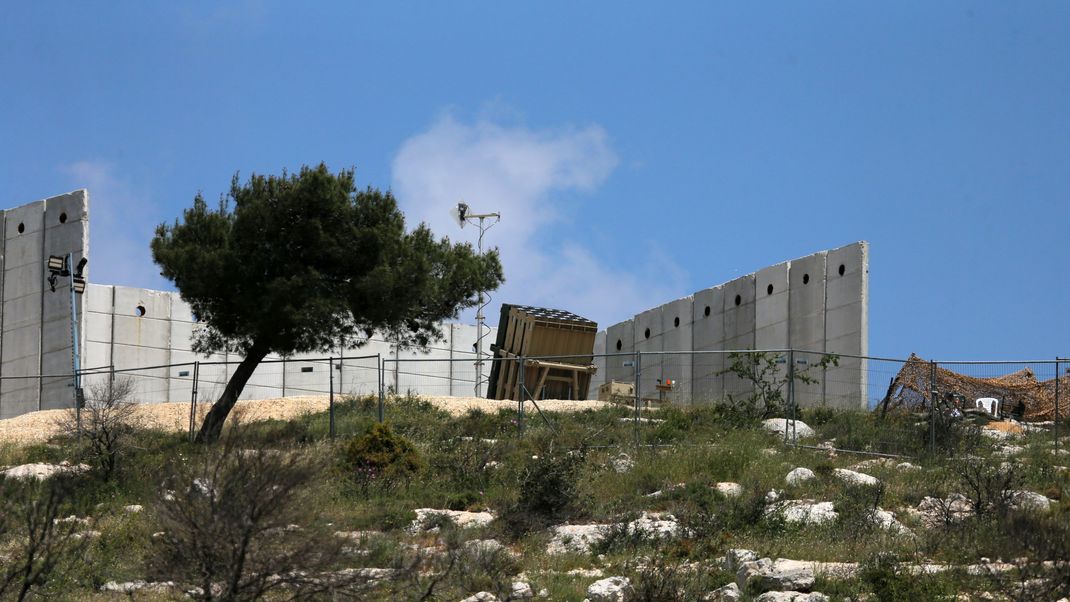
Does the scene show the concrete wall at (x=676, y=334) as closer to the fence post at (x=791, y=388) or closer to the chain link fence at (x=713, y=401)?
the chain link fence at (x=713, y=401)

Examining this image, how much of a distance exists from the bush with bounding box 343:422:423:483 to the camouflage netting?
9.78 m

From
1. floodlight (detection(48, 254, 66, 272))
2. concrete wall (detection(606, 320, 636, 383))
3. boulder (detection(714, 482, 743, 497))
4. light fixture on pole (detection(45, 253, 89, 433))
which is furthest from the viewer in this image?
concrete wall (detection(606, 320, 636, 383))

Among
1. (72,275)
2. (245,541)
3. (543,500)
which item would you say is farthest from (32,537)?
(72,275)

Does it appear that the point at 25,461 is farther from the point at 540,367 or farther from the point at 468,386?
the point at 468,386

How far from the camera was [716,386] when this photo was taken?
1534 inches

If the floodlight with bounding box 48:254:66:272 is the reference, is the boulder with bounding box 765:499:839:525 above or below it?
below

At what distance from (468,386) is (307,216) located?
21.6m

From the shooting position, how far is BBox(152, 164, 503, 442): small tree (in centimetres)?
2919

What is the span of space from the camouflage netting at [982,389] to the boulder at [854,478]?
17.3ft

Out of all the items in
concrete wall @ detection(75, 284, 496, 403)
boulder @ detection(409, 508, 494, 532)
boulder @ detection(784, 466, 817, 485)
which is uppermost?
concrete wall @ detection(75, 284, 496, 403)

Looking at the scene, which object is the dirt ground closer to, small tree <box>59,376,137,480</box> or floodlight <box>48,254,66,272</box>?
small tree <box>59,376,137,480</box>

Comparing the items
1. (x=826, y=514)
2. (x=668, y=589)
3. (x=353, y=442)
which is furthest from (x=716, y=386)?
(x=668, y=589)

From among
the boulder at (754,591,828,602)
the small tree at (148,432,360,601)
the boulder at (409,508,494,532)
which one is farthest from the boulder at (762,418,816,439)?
the small tree at (148,432,360,601)

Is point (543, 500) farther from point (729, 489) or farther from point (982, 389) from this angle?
point (982, 389)
